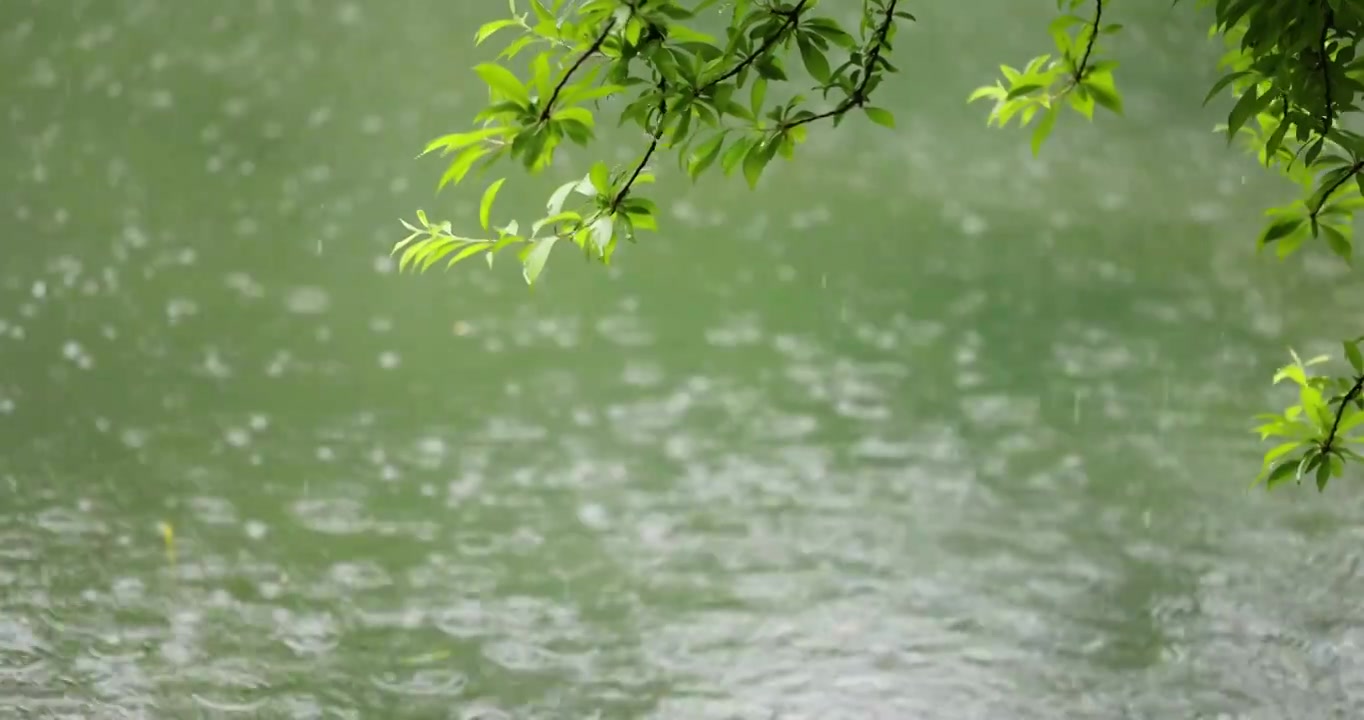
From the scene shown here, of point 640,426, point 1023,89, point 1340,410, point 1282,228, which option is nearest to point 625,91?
point 1023,89

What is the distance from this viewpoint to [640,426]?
2.94 meters

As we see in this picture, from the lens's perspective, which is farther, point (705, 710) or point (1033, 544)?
point (1033, 544)

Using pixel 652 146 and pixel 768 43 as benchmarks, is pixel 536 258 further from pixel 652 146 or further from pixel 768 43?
pixel 768 43

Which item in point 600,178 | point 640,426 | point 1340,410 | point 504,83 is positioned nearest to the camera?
point 504,83

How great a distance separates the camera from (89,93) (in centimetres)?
420

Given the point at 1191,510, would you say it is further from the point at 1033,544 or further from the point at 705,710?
the point at 705,710

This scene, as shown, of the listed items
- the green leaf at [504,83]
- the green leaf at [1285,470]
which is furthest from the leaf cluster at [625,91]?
the green leaf at [1285,470]

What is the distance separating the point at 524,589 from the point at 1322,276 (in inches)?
101

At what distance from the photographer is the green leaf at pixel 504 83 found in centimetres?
74

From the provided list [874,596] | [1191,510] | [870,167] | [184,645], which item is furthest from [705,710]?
[870,167]

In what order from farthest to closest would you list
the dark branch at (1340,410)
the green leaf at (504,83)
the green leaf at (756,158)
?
the dark branch at (1340,410), the green leaf at (756,158), the green leaf at (504,83)

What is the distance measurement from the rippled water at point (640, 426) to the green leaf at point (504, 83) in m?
1.59

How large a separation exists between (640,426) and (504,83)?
2.22m

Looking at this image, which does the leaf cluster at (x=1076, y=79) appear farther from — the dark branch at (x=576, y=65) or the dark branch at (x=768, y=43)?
the dark branch at (x=576, y=65)
